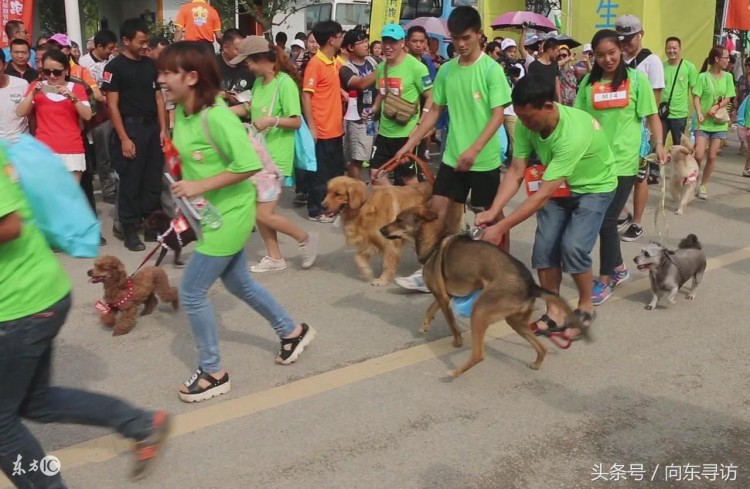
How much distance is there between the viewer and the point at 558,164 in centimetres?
430

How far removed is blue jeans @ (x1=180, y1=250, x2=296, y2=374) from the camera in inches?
147

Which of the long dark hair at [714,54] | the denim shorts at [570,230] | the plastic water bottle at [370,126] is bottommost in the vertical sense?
the denim shorts at [570,230]

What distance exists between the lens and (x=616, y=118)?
17.9 feet

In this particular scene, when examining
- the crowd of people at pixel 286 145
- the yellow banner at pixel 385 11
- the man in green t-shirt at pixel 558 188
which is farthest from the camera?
the yellow banner at pixel 385 11

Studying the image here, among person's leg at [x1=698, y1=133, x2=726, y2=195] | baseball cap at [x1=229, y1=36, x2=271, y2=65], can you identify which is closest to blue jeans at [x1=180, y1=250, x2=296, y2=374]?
baseball cap at [x1=229, y1=36, x2=271, y2=65]

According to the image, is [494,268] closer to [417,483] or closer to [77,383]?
[417,483]

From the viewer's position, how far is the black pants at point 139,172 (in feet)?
22.7

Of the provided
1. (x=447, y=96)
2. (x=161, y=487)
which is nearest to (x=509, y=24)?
(x=447, y=96)

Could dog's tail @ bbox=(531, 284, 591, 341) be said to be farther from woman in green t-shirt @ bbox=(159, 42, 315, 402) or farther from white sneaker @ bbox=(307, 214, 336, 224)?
white sneaker @ bbox=(307, 214, 336, 224)

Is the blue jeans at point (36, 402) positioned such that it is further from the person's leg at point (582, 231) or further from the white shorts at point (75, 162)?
the white shorts at point (75, 162)

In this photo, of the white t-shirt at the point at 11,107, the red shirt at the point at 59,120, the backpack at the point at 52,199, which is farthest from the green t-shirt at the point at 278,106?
the backpack at the point at 52,199

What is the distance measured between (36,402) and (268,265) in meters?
3.56

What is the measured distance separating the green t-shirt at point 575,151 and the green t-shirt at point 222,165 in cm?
181

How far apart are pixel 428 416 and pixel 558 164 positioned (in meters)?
1.69
